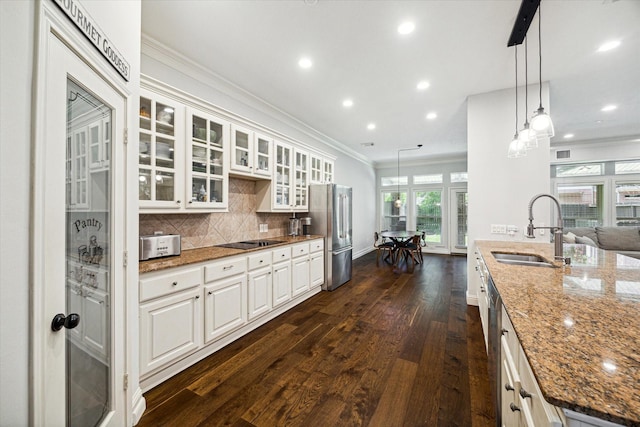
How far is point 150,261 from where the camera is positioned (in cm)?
202

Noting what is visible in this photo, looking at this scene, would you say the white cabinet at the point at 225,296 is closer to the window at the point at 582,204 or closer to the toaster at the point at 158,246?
the toaster at the point at 158,246

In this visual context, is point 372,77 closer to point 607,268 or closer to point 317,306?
point 607,268

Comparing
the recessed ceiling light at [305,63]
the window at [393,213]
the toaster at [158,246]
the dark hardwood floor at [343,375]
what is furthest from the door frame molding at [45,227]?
the window at [393,213]

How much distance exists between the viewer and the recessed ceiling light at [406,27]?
2176 mm

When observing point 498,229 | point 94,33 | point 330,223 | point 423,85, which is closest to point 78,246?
point 94,33

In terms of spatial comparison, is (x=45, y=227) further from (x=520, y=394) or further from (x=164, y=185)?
(x=520, y=394)

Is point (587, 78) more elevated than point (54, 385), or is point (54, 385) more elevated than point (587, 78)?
point (587, 78)

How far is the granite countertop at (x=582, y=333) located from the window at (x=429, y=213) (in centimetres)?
660

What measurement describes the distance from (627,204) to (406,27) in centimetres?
720

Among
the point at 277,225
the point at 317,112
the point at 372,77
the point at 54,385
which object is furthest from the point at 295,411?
the point at 317,112

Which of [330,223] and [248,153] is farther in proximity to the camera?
[330,223]

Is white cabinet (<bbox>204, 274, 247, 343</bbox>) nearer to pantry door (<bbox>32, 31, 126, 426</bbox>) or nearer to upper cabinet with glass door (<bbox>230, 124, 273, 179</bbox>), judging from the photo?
pantry door (<bbox>32, 31, 126, 426</bbox>)

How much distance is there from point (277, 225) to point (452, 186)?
242 inches

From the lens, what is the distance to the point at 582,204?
6027 mm
